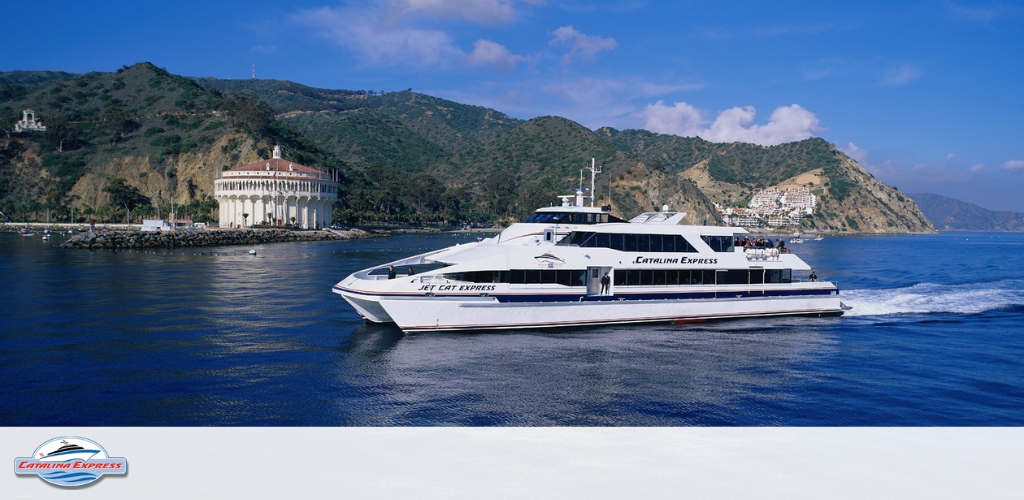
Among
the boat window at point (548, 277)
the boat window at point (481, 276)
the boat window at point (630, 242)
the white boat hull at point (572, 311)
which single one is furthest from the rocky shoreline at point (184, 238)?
the boat window at point (630, 242)

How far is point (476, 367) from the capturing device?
763 inches

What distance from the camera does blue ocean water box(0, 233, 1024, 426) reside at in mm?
15375

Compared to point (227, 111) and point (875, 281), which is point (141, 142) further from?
point (875, 281)

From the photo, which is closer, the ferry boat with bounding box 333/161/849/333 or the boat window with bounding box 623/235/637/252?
the ferry boat with bounding box 333/161/849/333

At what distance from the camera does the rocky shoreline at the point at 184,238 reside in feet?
224

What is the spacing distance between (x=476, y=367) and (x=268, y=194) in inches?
3823

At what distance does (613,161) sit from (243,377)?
181780mm

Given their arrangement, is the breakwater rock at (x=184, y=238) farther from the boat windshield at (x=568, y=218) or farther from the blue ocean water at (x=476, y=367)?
the boat windshield at (x=568, y=218)
